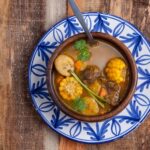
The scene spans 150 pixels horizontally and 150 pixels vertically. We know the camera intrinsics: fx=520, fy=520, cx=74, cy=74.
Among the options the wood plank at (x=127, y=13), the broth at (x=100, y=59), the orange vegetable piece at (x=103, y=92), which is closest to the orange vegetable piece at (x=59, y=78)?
the broth at (x=100, y=59)

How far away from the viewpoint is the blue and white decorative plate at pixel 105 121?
157 centimetres

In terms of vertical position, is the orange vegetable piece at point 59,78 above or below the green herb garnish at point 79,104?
above

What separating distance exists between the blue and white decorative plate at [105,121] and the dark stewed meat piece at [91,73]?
5.4 inches

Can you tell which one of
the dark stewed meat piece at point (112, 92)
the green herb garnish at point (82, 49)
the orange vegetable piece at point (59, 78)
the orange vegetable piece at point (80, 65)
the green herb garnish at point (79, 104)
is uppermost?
the green herb garnish at point (82, 49)

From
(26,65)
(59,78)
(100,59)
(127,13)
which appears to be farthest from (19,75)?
(127,13)

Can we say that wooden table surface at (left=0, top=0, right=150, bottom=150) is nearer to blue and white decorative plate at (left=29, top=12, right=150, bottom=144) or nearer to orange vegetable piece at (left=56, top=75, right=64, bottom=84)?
blue and white decorative plate at (left=29, top=12, right=150, bottom=144)

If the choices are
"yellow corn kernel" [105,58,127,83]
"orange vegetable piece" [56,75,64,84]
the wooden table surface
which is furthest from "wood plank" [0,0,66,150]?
"yellow corn kernel" [105,58,127,83]

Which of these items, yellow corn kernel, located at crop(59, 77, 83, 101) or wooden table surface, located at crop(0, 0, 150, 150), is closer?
yellow corn kernel, located at crop(59, 77, 83, 101)

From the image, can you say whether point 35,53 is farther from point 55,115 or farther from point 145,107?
point 145,107

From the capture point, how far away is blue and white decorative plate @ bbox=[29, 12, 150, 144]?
61.8 inches

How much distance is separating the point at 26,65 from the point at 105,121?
302mm

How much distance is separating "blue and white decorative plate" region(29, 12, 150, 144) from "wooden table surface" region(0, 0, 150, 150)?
0.14ft

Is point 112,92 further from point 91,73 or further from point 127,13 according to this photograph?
point 127,13

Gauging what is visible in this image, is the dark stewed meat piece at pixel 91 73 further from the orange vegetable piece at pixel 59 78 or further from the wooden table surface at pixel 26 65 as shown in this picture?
the wooden table surface at pixel 26 65
